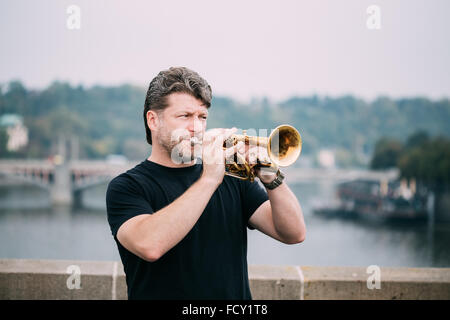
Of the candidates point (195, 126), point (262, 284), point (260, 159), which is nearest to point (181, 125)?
point (195, 126)

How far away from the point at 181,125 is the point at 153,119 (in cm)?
16

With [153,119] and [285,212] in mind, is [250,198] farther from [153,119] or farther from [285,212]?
[153,119]

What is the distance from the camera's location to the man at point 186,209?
5.87 ft

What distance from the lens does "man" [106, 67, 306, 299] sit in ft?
5.87

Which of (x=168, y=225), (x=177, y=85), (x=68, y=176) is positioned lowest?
(x=68, y=176)

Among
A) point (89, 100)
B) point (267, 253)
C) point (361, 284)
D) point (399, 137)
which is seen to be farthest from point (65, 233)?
point (399, 137)

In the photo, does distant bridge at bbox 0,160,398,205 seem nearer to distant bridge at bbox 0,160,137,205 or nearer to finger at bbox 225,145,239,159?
distant bridge at bbox 0,160,137,205

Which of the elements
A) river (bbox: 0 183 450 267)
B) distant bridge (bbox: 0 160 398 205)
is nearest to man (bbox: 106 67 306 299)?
river (bbox: 0 183 450 267)

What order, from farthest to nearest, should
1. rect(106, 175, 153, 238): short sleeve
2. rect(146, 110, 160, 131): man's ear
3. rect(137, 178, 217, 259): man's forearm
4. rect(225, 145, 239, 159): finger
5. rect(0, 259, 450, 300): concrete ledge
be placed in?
1. rect(0, 259, 450, 300): concrete ledge
2. rect(146, 110, 160, 131): man's ear
3. rect(225, 145, 239, 159): finger
4. rect(106, 175, 153, 238): short sleeve
5. rect(137, 178, 217, 259): man's forearm

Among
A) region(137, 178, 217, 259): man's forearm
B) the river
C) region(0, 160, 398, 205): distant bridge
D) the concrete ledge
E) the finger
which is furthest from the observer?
region(0, 160, 398, 205): distant bridge

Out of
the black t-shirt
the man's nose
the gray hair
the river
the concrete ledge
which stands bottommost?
the river

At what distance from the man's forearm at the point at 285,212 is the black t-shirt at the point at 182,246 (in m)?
0.16

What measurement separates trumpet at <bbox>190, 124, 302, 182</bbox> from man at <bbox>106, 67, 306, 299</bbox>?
49 millimetres

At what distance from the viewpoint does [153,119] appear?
7.02 ft
